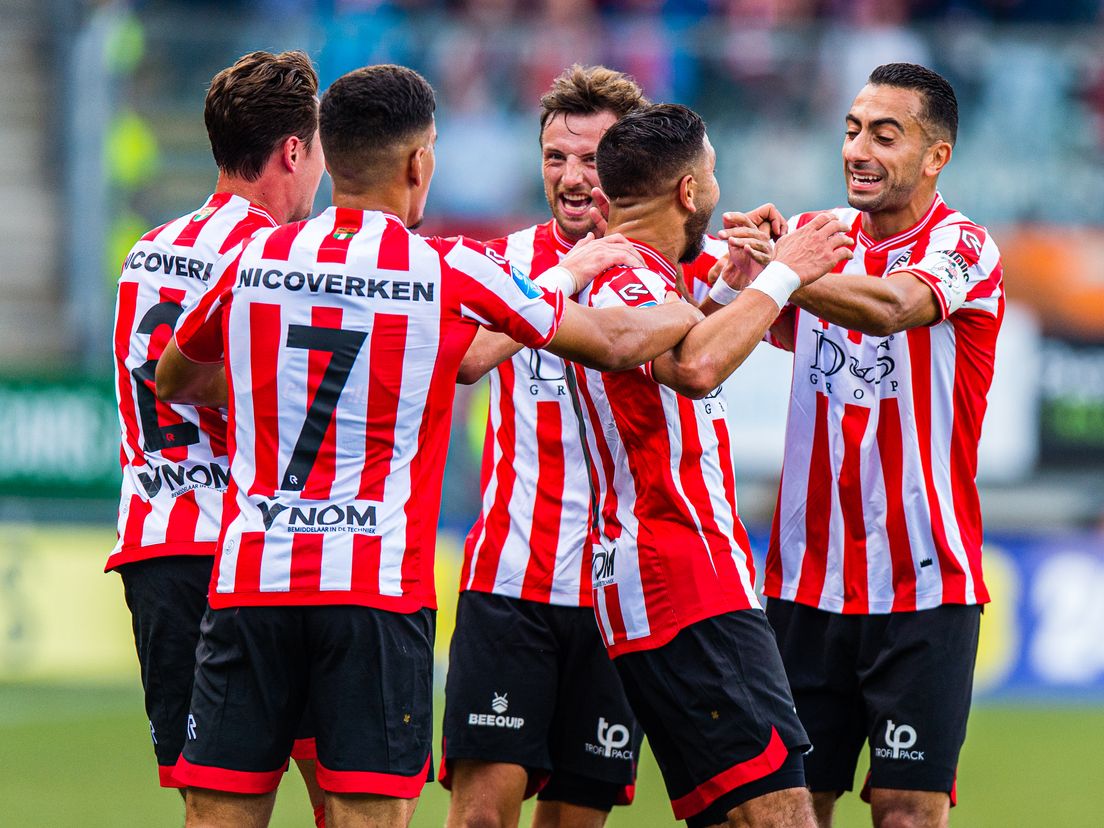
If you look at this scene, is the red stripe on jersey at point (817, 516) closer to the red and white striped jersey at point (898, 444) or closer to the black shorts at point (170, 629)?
the red and white striped jersey at point (898, 444)

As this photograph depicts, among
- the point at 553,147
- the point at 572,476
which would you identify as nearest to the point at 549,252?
the point at 553,147

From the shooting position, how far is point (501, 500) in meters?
5.71

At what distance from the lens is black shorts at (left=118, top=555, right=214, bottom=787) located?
4.91 metres

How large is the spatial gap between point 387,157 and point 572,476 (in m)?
1.64

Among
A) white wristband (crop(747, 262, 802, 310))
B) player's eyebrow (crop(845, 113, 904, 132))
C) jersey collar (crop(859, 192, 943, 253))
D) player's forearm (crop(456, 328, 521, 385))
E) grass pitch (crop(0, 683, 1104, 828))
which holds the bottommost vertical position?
grass pitch (crop(0, 683, 1104, 828))

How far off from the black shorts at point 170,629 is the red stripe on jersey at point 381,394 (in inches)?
36.9

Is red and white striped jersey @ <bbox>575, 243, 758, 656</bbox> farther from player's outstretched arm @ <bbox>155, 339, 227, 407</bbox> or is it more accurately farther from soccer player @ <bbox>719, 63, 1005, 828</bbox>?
player's outstretched arm @ <bbox>155, 339, 227, 407</bbox>

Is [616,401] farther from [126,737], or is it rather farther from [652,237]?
[126,737]

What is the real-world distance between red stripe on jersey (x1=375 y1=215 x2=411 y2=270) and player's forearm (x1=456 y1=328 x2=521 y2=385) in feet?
1.99

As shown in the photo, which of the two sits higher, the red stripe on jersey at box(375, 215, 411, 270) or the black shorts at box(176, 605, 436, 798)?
the red stripe on jersey at box(375, 215, 411, 270)

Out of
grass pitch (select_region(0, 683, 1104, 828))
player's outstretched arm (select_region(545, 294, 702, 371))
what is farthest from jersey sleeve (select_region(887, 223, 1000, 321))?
grass pitch (select_region(0, 683, 1104, 828))

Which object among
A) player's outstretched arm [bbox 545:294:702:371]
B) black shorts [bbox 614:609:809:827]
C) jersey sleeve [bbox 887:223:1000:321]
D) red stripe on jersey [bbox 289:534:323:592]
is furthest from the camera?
jersey sleeve [bbox 887:223:1000:321]

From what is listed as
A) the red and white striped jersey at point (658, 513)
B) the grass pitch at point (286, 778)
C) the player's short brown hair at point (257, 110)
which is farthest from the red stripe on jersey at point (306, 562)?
the grass pitch at point (286, 778)

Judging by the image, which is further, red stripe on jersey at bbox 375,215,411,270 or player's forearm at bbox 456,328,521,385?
player's forearm at bbox 456,328,521,385
